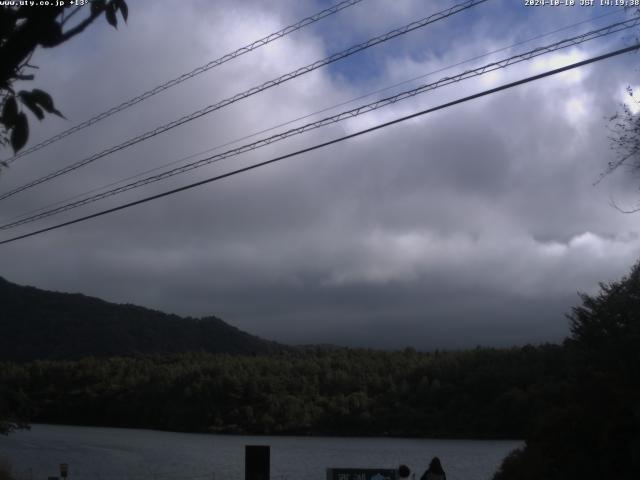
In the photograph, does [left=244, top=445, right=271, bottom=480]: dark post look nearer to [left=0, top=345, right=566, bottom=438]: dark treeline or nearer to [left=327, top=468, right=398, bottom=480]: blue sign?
[left=327, top=468, right=398, bottom=480]: blue sign

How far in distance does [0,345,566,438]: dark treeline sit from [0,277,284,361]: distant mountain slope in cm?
1785

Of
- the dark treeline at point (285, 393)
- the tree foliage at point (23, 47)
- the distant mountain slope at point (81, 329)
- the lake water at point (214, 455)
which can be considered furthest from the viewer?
the distant mountain slope at point (81, 329)

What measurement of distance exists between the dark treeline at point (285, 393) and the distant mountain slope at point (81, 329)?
703 inches

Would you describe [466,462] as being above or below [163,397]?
below

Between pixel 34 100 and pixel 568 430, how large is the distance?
15229 mm

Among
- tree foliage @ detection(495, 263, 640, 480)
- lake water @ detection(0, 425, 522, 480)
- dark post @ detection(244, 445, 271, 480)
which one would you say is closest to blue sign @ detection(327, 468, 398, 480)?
dark post @ detection(244, 445, 271, 480)

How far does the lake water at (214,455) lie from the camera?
40.4 meters

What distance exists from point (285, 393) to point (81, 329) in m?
47.4

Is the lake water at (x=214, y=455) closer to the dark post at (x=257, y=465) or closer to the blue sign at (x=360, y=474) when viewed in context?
the dark post at (x=257, y=465)

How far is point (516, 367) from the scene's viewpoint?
48.8m

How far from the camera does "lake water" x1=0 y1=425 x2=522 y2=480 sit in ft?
133

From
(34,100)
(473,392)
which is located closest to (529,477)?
(34,100)

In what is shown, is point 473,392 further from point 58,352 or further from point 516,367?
point 58,352

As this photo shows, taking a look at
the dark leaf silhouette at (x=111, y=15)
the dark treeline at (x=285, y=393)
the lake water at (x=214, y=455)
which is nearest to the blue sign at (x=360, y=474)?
the dark leaf silhouette at (x=111, y=15)
